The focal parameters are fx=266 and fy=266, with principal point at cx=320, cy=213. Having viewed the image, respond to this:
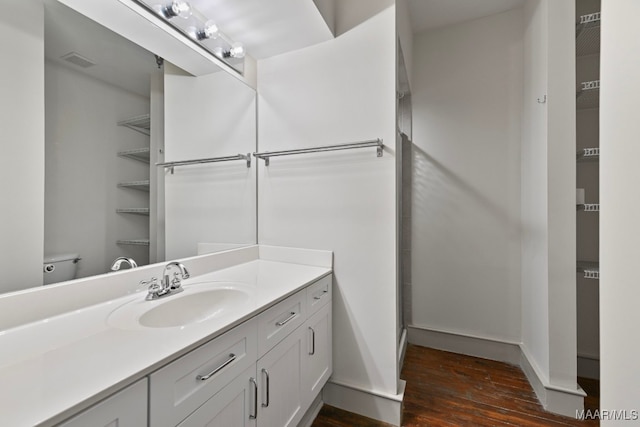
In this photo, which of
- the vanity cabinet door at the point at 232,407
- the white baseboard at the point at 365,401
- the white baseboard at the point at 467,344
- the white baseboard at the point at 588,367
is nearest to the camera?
the vanity cabinet door at the point at 232,407

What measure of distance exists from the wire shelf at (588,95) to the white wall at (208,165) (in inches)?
82.7

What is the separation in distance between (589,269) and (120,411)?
2336 mm

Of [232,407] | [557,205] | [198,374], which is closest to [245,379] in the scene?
[232,407]

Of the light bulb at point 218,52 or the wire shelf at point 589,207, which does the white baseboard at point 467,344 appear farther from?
the light bulb at point 218,52

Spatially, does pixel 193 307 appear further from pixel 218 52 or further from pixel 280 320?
pixel 218 52

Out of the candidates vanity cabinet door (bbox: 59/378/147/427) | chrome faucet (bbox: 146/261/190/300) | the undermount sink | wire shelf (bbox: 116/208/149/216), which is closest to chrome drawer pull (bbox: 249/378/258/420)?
the undermount sink

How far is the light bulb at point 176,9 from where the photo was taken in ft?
4.21

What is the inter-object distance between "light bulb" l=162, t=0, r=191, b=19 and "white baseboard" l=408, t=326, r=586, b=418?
2767mm

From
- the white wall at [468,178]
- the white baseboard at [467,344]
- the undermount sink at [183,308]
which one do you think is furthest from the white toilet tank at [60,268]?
the white baseboard at [467,344]

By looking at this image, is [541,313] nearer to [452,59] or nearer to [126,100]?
[452,59]

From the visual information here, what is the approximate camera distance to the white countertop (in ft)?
1.61

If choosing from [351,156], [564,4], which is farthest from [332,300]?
[564,4]

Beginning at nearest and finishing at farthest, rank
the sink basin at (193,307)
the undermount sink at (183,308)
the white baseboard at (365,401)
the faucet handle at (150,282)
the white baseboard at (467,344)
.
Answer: the undermount sink at (183,308) → the sink basin at (193,307) → the faucet handle at (150,282) → the white baseboard at (365,401) → the white baseboard at (467,344)

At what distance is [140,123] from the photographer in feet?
3.97
